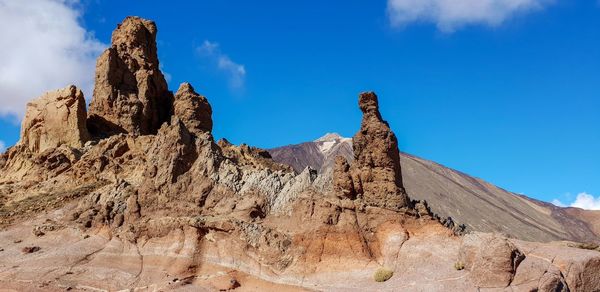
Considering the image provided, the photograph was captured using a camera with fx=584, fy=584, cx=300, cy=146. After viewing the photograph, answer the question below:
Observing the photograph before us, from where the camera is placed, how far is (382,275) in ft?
75.3

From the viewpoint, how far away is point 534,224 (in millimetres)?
113875

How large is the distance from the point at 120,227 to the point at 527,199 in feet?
451

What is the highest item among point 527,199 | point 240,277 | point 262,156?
point 527,199

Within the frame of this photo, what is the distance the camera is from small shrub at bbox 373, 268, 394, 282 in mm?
22859

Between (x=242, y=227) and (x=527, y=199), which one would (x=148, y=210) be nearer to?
(x=242, y=227)

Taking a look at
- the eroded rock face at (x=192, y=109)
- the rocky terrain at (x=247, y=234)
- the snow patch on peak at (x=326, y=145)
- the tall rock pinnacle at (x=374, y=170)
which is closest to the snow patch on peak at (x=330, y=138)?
the snow patch on peak at (x=326, y=145)

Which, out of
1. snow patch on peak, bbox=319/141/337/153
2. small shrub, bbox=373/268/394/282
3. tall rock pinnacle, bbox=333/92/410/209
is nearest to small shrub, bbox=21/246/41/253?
tall rock pinnacle, bbox=333/92/410/209

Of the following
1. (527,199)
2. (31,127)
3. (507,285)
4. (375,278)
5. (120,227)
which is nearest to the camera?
(507,285)

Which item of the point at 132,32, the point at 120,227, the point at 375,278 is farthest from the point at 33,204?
the point at 375,278

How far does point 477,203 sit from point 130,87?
81.7 m

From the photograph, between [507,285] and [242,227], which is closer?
[507,285]

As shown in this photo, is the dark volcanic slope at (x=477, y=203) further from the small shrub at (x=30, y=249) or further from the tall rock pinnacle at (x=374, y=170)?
the small shrub at (x=30, y=249)

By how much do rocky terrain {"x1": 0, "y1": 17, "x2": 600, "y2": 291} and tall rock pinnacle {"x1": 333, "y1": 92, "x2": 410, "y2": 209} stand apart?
5 cm

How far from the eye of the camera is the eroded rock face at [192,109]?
42250mm
